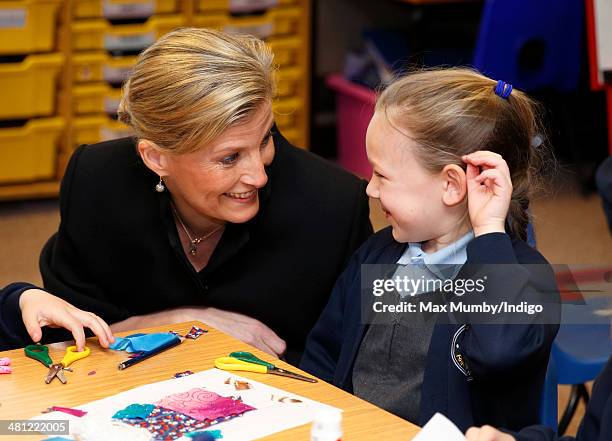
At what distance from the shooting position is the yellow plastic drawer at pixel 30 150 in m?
3.93

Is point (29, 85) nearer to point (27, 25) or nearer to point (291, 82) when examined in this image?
point (27, 25)

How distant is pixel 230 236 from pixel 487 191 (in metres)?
0.57

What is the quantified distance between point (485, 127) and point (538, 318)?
1.03 feet

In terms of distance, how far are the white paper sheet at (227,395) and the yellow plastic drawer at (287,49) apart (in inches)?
115

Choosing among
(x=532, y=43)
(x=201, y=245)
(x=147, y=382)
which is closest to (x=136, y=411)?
(x=147, y=382)

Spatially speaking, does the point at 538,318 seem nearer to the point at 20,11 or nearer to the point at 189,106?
the point at 189,106

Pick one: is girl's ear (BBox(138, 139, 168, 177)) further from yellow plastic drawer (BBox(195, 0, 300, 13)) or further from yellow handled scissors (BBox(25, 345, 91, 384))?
yellow plastic drawer (BBox(195, 0, 300, 13))

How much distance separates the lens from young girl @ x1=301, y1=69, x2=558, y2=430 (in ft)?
4.89

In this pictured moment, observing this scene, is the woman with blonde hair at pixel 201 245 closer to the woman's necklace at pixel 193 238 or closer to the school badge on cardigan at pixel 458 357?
the woman's necklace at pixel 193 238

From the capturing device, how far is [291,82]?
4.38 meters

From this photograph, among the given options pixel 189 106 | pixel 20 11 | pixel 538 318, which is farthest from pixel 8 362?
pixel 20 11

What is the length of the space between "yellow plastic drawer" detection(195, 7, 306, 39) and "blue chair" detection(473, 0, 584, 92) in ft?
2.83

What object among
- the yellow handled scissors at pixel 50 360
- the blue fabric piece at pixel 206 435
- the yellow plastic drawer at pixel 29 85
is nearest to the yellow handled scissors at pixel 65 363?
the yellow handled scissors at pixel 50 360

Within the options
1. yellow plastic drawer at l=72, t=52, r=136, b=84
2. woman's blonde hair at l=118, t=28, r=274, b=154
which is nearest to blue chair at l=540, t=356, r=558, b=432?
woman's blonde hair at l=118, t=28, r=274, b=154
